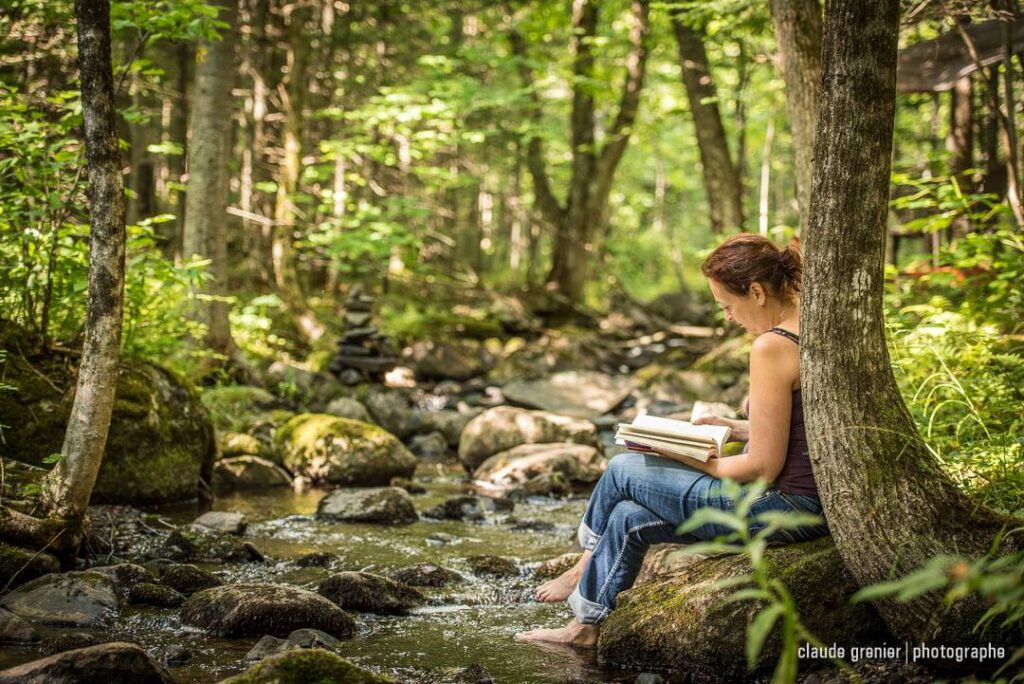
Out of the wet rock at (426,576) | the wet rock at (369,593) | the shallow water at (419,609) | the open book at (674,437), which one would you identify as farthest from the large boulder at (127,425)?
the open book at (674,437)

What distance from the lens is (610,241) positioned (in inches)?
933

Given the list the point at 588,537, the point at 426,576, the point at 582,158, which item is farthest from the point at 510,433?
the point at 582,158

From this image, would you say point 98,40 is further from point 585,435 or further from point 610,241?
point 610,241

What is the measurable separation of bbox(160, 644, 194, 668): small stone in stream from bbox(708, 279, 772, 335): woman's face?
115 inches

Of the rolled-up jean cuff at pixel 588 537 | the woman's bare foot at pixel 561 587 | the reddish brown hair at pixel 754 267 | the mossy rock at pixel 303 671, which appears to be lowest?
the woman's bare foot at pixel 561 587

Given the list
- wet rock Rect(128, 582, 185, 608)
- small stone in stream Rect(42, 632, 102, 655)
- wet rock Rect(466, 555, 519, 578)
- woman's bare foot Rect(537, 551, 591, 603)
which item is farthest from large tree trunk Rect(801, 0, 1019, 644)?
wet rock Rect(128, 582, 185, 608)

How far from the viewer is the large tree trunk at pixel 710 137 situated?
13.9 m

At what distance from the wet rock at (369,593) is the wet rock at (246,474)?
3.67 meters

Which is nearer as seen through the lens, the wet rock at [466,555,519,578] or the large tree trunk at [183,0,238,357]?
the wet rock at [466,555,519,578]

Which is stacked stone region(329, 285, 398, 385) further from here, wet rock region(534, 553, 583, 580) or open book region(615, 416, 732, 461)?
open book region(615, 416, 732, 461)

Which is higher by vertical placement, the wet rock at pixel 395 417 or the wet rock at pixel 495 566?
the wet rock at pixel 395 417

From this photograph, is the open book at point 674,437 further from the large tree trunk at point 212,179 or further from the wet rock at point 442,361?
the wet rock at point 442,361

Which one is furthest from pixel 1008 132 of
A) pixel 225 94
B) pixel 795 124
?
pixel 225 94

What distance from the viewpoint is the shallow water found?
3.62m
